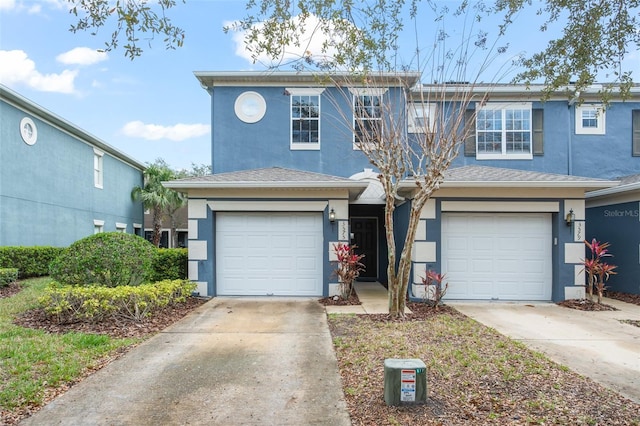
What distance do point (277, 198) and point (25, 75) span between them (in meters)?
9.10

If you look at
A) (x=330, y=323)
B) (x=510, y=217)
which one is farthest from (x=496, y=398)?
(x=510, y=217)

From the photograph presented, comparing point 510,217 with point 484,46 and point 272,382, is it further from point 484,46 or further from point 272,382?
point 272,382

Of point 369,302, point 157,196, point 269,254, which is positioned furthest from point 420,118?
point 157,196

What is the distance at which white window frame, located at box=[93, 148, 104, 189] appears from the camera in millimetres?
16938

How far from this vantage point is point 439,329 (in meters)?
6.70

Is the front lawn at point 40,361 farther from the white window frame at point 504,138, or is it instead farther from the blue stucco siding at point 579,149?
the white window frame at point 504,138

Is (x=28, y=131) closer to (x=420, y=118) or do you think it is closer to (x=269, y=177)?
(x=269, y=177)

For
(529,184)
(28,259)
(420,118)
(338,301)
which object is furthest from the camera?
(28,259)

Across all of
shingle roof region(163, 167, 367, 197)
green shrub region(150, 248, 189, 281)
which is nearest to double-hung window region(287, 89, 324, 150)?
shingle roof region(163, 167, 367, 197)

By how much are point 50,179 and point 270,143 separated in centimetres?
805

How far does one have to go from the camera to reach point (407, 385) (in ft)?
12.3

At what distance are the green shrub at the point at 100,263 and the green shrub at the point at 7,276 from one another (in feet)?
11.0

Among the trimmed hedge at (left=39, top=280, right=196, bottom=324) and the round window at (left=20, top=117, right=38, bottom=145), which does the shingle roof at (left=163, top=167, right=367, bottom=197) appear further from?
the round window at (left=20, top=117, right=38, bottom=145)

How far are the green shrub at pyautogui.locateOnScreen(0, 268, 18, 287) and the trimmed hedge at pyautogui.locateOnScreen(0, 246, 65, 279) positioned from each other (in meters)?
0.95
